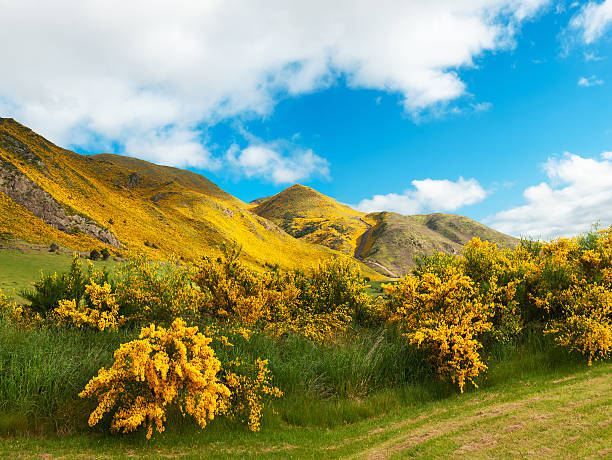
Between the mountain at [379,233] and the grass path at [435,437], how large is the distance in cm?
7940

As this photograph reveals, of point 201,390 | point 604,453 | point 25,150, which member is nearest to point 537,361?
point 604,453

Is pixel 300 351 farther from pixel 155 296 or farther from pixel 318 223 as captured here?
pixel 318 223

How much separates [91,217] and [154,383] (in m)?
41.9

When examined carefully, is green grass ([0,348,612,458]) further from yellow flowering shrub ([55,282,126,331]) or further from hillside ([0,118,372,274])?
hillside ([0,118,372,274])

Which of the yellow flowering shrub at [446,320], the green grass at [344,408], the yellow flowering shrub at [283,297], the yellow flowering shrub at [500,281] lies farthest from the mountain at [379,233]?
the green grass at [344,408]

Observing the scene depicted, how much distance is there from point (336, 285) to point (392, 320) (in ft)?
10.2

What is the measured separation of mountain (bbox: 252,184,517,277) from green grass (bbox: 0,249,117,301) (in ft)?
239

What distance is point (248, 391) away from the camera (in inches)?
273

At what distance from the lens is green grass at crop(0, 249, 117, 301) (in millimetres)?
19844

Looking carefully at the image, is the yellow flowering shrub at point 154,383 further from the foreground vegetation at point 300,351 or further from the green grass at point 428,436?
the green grass at point 428,436

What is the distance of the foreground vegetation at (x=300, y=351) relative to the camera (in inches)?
235

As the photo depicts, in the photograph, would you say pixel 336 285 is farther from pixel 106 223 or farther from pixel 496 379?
pixel 106 223

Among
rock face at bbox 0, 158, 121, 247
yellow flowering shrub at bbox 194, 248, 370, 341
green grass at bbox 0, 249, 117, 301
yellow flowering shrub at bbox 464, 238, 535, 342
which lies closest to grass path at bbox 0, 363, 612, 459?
yellow flowering shrub at bbox 464, 238, 535, 342

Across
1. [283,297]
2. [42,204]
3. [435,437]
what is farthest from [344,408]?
[42,204]
